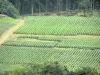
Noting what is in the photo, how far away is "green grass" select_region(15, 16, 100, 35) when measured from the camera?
51.6 m

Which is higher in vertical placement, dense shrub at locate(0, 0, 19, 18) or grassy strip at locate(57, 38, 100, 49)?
dense shrub at locate(0, 0, 19, 18)

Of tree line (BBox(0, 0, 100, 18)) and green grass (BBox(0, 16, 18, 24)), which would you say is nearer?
green grass (BBox(0, 16, 18, 24))

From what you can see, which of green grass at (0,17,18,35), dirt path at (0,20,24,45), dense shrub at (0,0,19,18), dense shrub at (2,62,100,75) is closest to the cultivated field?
dirt path at (0,20,24,45)

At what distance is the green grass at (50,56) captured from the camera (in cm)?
4188

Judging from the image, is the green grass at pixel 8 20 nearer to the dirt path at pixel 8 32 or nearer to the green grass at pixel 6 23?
the green grass at pixel 6 23

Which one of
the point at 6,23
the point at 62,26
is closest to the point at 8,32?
the point at 6,23

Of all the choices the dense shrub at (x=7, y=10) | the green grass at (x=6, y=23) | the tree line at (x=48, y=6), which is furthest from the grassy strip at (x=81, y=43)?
the tree line at (x=48, y=6)

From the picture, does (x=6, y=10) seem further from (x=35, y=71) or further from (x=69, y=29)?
(x=35, y=71)

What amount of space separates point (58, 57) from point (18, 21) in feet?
58.6

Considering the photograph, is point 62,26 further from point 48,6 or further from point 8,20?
point 48,6

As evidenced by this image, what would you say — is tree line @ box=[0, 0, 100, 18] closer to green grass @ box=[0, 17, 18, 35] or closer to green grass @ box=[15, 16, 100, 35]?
green grass @ box=[0, 17, 18, 35]

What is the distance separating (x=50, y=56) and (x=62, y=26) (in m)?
11.6

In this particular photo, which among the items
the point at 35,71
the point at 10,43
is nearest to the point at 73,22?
the point at 10,43

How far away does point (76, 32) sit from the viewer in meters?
51.3
